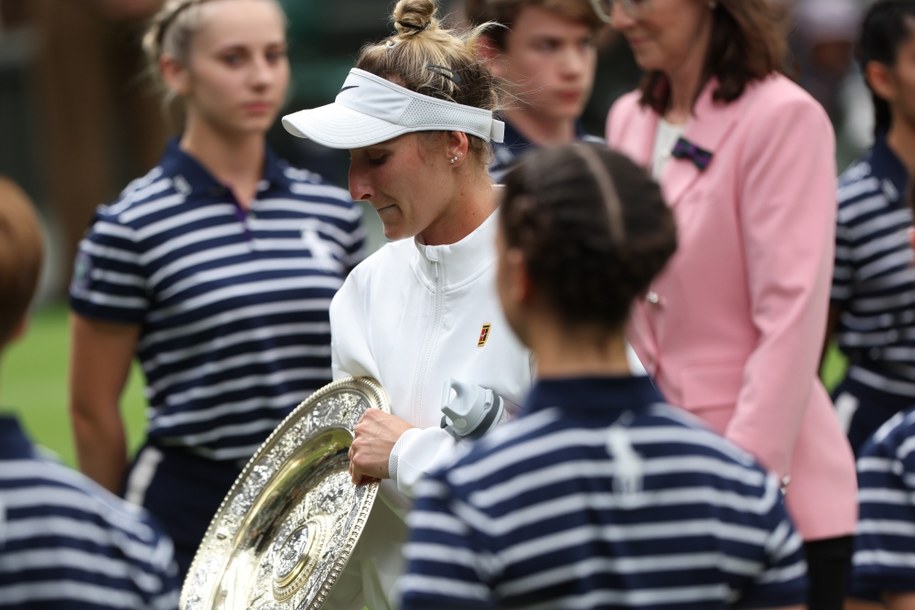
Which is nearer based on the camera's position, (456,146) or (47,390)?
(456,146)

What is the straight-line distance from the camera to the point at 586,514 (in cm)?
225

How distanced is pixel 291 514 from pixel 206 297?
1206mm

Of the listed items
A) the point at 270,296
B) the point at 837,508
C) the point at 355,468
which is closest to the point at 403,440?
the point at 355,468

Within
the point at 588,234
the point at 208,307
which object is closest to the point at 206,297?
the point at 208,307

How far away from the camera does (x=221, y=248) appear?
178 inches

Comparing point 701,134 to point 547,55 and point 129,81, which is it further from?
point 129,81

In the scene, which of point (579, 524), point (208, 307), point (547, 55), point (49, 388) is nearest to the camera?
point (579, 524)

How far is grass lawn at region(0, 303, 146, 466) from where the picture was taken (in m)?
10.6

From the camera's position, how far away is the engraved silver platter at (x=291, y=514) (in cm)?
316

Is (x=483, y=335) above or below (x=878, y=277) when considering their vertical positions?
above

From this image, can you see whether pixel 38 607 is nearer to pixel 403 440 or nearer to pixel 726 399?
pixel 403 440

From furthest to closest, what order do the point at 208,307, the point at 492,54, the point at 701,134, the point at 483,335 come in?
1. the point at 492,54
2. the point at 208,307
3. the point at 701,134
4. the point at 483,335

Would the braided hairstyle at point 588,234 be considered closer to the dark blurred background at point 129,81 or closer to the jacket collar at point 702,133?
the jacket collar at point 702,133

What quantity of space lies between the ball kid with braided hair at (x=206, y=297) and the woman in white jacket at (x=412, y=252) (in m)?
1.07
